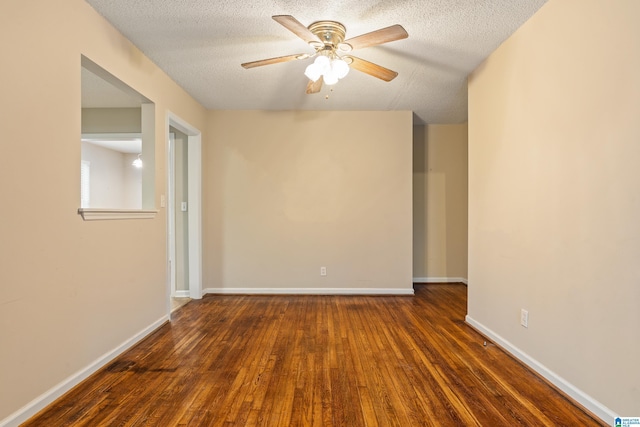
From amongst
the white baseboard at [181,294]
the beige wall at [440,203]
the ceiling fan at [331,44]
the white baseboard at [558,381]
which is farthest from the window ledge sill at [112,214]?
the beige wall at [440,203]

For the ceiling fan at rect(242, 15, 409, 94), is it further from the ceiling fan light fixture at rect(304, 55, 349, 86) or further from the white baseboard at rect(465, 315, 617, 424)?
the white baseboard at rect(465, 315, 617, 424)

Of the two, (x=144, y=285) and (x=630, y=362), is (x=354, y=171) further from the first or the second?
(x=630, y=362)

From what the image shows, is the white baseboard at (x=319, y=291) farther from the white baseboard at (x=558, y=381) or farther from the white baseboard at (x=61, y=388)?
the white baseboard at (x=61, y=388)

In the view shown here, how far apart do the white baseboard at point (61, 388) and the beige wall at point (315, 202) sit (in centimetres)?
181

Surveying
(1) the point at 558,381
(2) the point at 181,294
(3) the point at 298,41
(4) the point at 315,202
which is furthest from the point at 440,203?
(2) the point at 181,294

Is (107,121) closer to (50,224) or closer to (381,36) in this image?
(50,224)

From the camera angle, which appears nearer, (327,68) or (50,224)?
(50,224)

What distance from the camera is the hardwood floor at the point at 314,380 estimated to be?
1.68 m

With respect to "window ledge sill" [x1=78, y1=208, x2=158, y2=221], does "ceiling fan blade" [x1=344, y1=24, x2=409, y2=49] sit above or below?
above

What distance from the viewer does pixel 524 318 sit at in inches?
90.6

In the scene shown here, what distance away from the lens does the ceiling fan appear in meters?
2.00

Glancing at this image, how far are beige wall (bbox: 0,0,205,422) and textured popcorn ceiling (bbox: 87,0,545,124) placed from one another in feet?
1.26

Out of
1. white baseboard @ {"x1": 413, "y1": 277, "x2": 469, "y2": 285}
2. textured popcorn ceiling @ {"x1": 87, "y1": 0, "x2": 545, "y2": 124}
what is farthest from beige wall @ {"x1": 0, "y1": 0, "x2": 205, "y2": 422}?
white baseboard @ {"x1": 413, "y1": 277, "x2": 469, "y2": 285}

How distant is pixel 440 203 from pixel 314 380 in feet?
12.1
